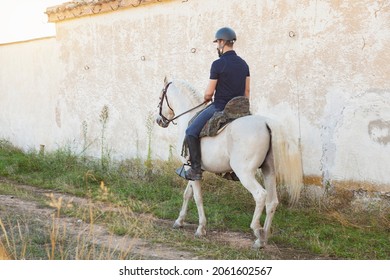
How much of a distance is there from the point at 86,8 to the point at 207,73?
155 inches

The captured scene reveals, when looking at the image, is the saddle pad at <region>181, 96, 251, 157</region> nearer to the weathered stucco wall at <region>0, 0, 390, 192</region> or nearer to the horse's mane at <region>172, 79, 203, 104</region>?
the horse's mane at <region>172, 79, 203, 104</region>

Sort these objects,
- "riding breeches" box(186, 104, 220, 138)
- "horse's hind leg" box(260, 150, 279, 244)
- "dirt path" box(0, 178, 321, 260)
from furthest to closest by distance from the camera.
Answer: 1. "riding breeches" box(186, 104, 220, 138)
2. "horse's hind leg" box(260, 150, 279, 244)
3. "dirt path" box(0, 178, 321, 260)

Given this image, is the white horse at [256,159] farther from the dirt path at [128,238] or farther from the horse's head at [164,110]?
the horse's head at [164,110]

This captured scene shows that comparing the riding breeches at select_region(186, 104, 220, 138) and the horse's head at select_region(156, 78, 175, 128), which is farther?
the horse's head at select_region(156, 78, 175, 128)

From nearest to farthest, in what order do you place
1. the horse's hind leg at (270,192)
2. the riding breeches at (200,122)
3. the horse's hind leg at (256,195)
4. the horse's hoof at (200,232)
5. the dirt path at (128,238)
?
1. the dirt path at (128,238)
2. the horse's hind leg at (256,195)
3. the horse's hind leg at (270,192)
4. the riding breeches at (200,122)
5. the horse's hoof at (200,232)

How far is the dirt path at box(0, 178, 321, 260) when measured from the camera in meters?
6.11

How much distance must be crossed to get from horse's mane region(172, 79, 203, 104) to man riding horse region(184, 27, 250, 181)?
0.57m

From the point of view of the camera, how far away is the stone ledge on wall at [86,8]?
1148 cm

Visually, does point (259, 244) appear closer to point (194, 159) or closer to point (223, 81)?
point (194, 159)

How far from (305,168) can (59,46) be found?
753 cm

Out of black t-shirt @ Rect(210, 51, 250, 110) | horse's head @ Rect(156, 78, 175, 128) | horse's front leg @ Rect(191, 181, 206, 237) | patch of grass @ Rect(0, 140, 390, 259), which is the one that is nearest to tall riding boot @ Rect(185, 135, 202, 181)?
horse's front leg @ Rect(191, 181, 206, 237)

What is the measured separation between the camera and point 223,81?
6.75 meters

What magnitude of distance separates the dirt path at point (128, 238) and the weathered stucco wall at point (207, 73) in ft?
6.77

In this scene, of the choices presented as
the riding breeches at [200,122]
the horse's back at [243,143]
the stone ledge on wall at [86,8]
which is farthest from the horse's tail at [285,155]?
the stone ledge on wall at [86,8]
